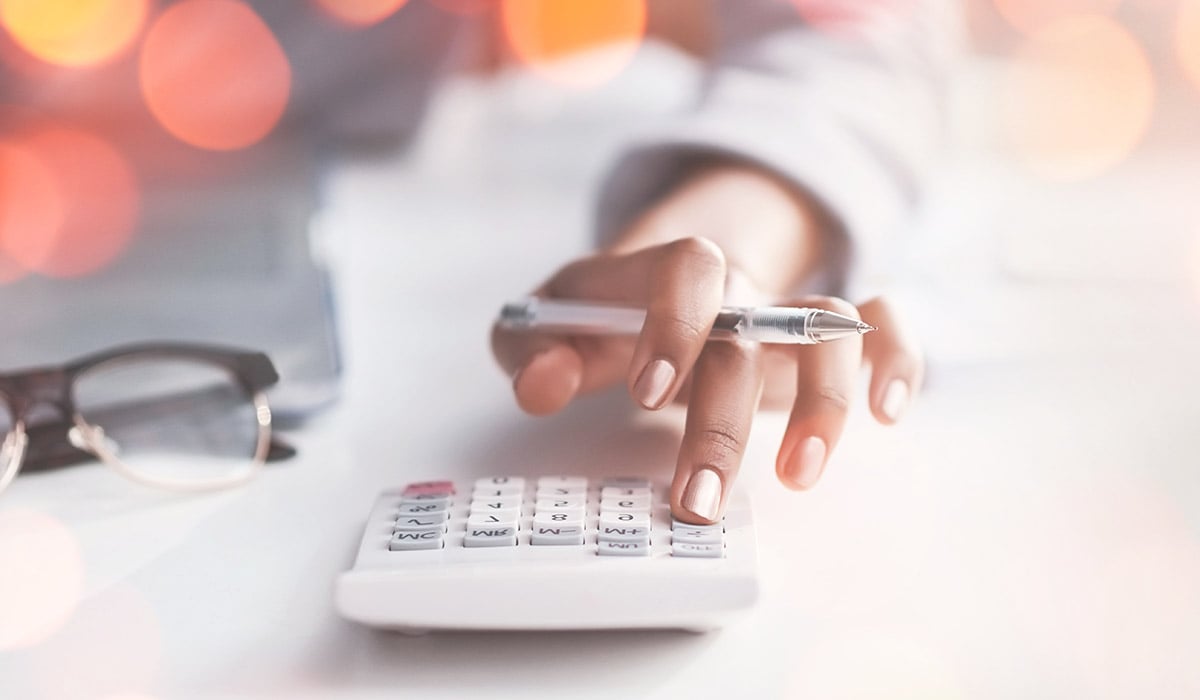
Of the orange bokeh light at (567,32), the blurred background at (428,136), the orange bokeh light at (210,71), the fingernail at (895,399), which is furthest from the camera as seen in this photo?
the orange bokeh light at (567,32)

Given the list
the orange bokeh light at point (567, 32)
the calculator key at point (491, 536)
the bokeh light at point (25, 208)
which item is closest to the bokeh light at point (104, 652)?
the calculator key at point (491, 536)

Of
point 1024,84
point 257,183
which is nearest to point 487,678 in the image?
point 257,183

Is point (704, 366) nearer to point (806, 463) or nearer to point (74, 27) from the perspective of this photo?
point (806, 463)

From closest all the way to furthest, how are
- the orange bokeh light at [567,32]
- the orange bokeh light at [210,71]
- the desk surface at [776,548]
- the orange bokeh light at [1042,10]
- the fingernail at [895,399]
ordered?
1. the desk surface at [776,548]
2. the fingernail at [895,399]
3. the orange bokeh light at [210,71]
4. the orange bokeh light at [1042,10]
5. the orange bokeh light at [567,32]

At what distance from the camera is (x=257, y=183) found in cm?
67

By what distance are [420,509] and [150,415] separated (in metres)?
0.19

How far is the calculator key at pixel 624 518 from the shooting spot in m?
0.34

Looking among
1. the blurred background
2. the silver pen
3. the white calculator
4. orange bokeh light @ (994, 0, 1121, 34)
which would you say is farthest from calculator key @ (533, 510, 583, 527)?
orange bokeh light @ (994, 0, 1121, 34)

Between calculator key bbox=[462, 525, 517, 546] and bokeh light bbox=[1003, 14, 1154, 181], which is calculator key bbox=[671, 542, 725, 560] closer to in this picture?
calculator key bbox=[462, 525, 517, 546]

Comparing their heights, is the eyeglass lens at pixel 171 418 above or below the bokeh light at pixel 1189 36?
below

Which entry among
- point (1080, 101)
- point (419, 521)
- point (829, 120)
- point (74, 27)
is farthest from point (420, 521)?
point (1080, 101)

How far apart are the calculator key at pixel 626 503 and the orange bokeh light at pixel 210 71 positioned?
497 mm

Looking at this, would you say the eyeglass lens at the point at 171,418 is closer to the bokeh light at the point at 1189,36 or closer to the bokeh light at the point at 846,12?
the bokeh light at the point at 846,12

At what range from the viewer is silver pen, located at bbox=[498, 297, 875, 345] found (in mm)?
369
